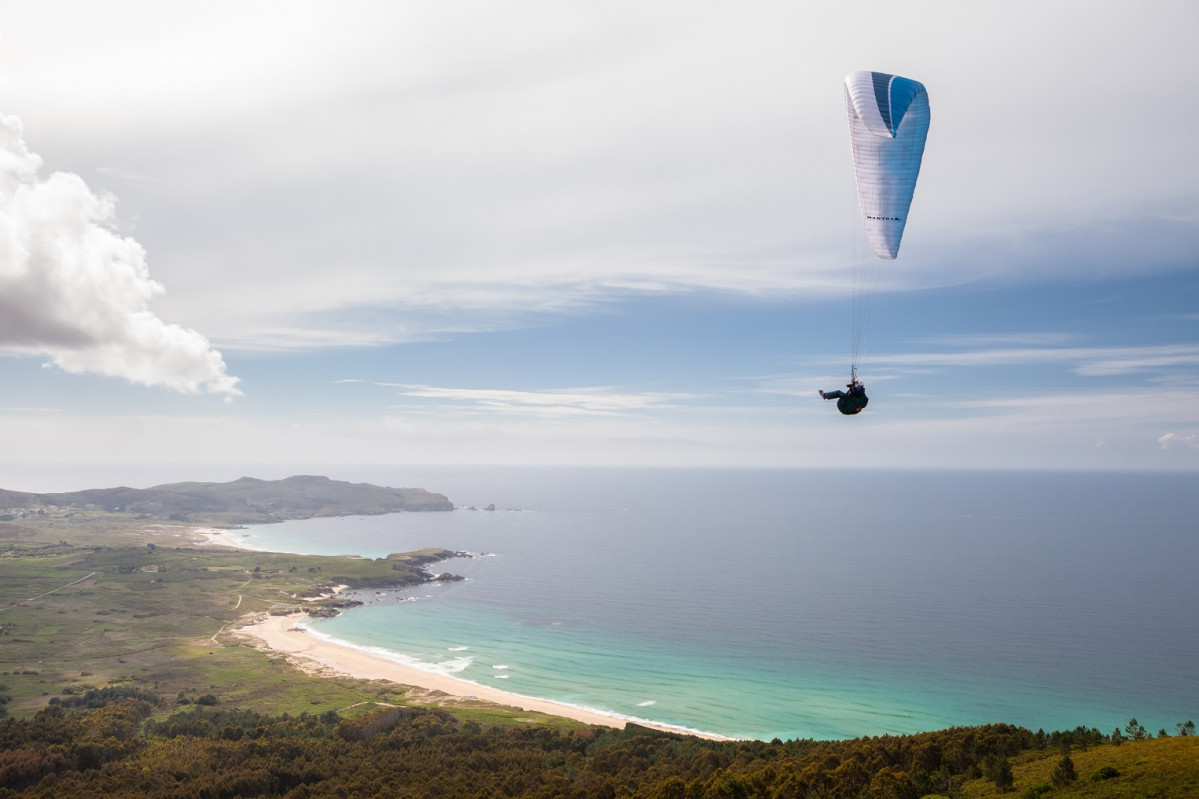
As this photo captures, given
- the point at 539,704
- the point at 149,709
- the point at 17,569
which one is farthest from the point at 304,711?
the point at 17,569

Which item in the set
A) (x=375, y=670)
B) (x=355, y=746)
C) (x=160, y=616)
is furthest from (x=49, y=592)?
(x=355, y=746)

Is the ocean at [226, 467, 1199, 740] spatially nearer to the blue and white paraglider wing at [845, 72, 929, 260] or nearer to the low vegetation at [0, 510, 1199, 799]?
the low vegetation at [0, 510, 1199, 799]

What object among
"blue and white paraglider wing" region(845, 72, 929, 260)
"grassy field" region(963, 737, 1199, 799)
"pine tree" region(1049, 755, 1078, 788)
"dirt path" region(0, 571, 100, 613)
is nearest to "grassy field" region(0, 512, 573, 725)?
"dirt path" region(0, 571, 100, 613)

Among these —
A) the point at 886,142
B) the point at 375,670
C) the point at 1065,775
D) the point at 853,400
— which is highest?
the point at 886,142

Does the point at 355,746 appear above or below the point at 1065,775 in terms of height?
below

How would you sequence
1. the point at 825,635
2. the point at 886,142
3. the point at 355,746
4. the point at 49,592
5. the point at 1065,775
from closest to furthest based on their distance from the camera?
the point at 1065,775
the point at 886,142
the point at 355,746
the point at 825,635
the point at 49,592

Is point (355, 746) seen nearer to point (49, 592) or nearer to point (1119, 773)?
point (1119, 773)
